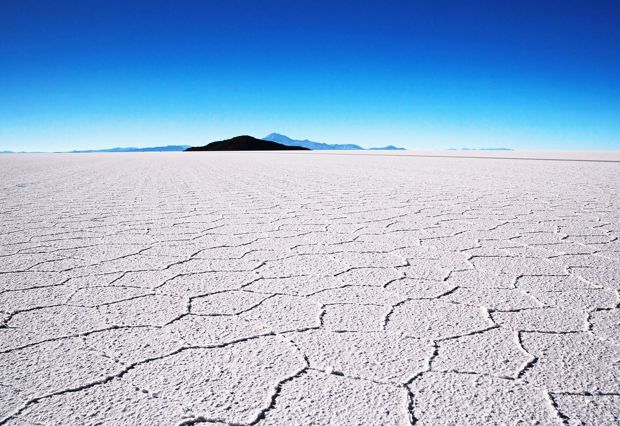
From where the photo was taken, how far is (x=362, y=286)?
170 cm

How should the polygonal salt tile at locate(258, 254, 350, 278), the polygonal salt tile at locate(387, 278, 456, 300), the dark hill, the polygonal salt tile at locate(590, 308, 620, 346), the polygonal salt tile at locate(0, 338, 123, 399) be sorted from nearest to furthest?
1. the polygonal salt tile at locate(0, 338, 123, 399)
2. the polygonal salt tile at locate(590, 308, 620, 346)
3. the polygonal salt tile at locate(387, 278, 456, 300)
4. the polygonal salt tile at locate(258, 254, 350, 278)
5. the dark hill

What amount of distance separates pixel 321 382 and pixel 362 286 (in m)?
0.72

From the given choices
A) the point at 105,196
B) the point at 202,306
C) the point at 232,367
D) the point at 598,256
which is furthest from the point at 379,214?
the point at 105,196

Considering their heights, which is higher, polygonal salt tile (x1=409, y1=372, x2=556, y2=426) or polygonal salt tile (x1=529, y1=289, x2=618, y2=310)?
polygonal salt tile (x1=529, y1=289, x2=618, y2=310)

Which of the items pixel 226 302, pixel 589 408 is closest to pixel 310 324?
pixel 226 302

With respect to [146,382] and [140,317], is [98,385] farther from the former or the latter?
[140,317]

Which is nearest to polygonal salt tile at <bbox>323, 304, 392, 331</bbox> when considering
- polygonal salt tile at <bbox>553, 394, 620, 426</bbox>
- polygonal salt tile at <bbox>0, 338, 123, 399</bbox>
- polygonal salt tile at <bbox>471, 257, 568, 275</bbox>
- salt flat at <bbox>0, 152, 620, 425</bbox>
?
salt flat at <bbox>0, 152, 620, 425</bbox>

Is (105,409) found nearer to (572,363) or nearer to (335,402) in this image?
(335,402)

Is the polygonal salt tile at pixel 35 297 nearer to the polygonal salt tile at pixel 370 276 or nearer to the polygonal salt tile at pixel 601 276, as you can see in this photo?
the polygonal salt tile at pixel 370 276

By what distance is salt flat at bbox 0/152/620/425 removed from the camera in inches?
36.7

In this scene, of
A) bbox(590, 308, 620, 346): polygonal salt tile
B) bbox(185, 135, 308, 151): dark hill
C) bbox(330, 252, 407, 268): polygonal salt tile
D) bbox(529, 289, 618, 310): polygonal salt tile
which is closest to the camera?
bbox(590, 308, 620, 346): polygonal salt tile

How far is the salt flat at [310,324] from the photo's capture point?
0.93m

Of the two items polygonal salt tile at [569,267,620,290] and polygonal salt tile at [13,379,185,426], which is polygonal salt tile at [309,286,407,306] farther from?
polygonal salt tile at [569,267,620,290]

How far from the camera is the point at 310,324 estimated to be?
1334 mm
